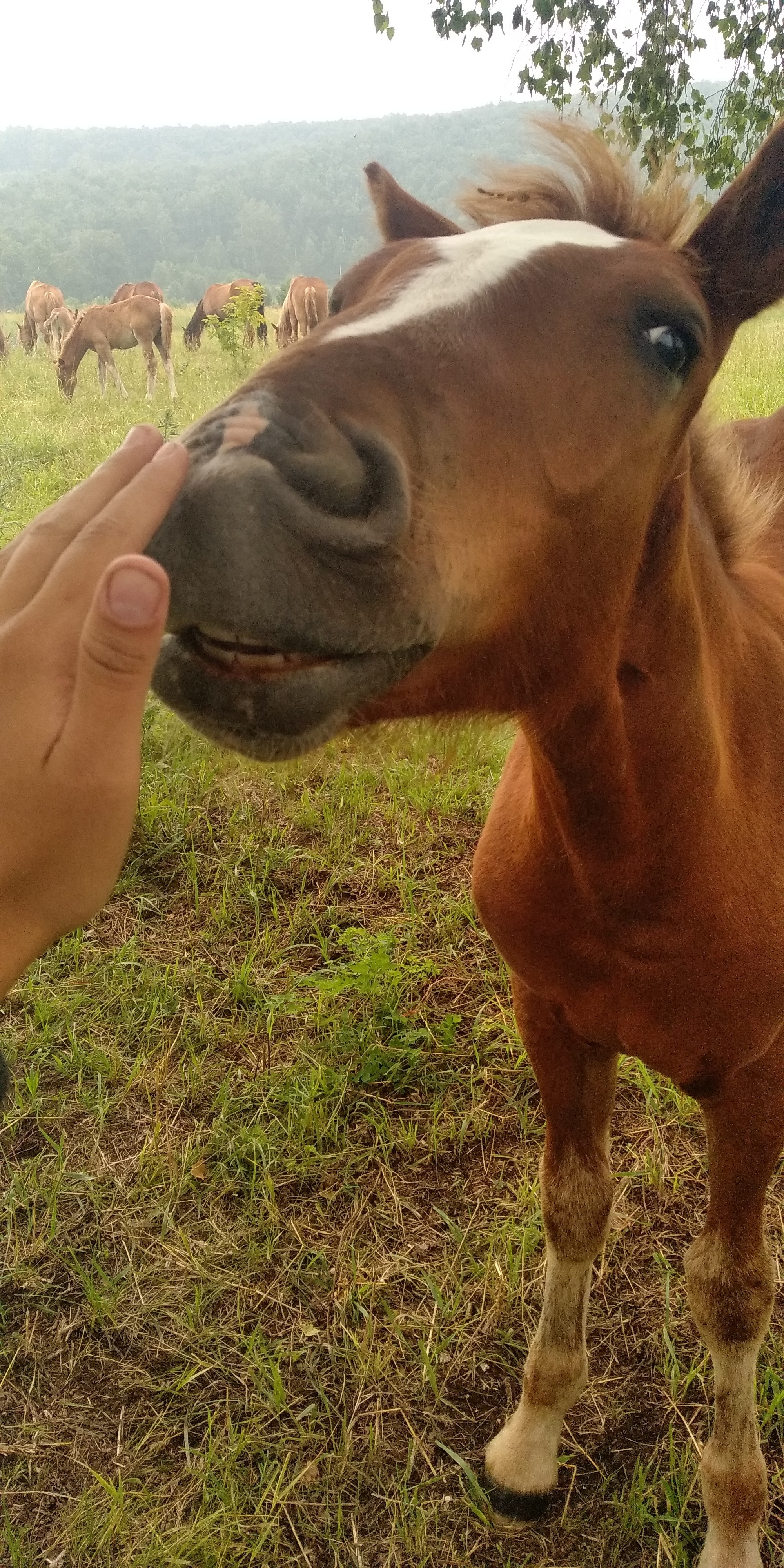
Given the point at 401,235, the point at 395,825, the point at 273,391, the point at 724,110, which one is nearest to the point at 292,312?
the point at 724,110

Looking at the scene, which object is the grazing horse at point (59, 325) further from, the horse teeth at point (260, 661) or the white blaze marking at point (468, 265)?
the horse teeth at point (260, 661)

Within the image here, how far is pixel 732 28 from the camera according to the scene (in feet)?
12.5

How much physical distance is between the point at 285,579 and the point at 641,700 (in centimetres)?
70

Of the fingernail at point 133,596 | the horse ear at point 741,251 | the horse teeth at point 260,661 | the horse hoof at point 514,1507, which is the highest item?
the horse ear at point 741,251

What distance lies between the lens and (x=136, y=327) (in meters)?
18.5

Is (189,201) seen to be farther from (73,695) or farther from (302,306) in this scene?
(73,695)

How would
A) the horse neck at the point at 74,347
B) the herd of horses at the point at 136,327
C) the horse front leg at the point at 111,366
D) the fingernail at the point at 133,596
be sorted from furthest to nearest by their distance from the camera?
the horse neck at the point at 74,347 → the horse front leg at the point at 111,366 → the herd of horses at the point at 136,327 → the fingernail at the point at 133,596

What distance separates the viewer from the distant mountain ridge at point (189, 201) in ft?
110

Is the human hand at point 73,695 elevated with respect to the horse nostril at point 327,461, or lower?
lower

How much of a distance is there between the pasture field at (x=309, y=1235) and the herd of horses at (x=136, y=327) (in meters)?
11.6

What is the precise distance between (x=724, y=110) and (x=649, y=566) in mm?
4057

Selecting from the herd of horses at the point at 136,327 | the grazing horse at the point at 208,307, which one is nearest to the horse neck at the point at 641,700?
the herd of horses at the point at 136,327

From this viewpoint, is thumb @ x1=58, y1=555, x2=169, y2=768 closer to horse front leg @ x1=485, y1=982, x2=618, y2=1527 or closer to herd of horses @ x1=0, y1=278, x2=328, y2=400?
horse front leg @ x1=485, y1=982, x2=618, y2=1527

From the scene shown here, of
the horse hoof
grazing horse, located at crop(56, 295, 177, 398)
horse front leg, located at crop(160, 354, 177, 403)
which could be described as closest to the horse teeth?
the horse hoof
